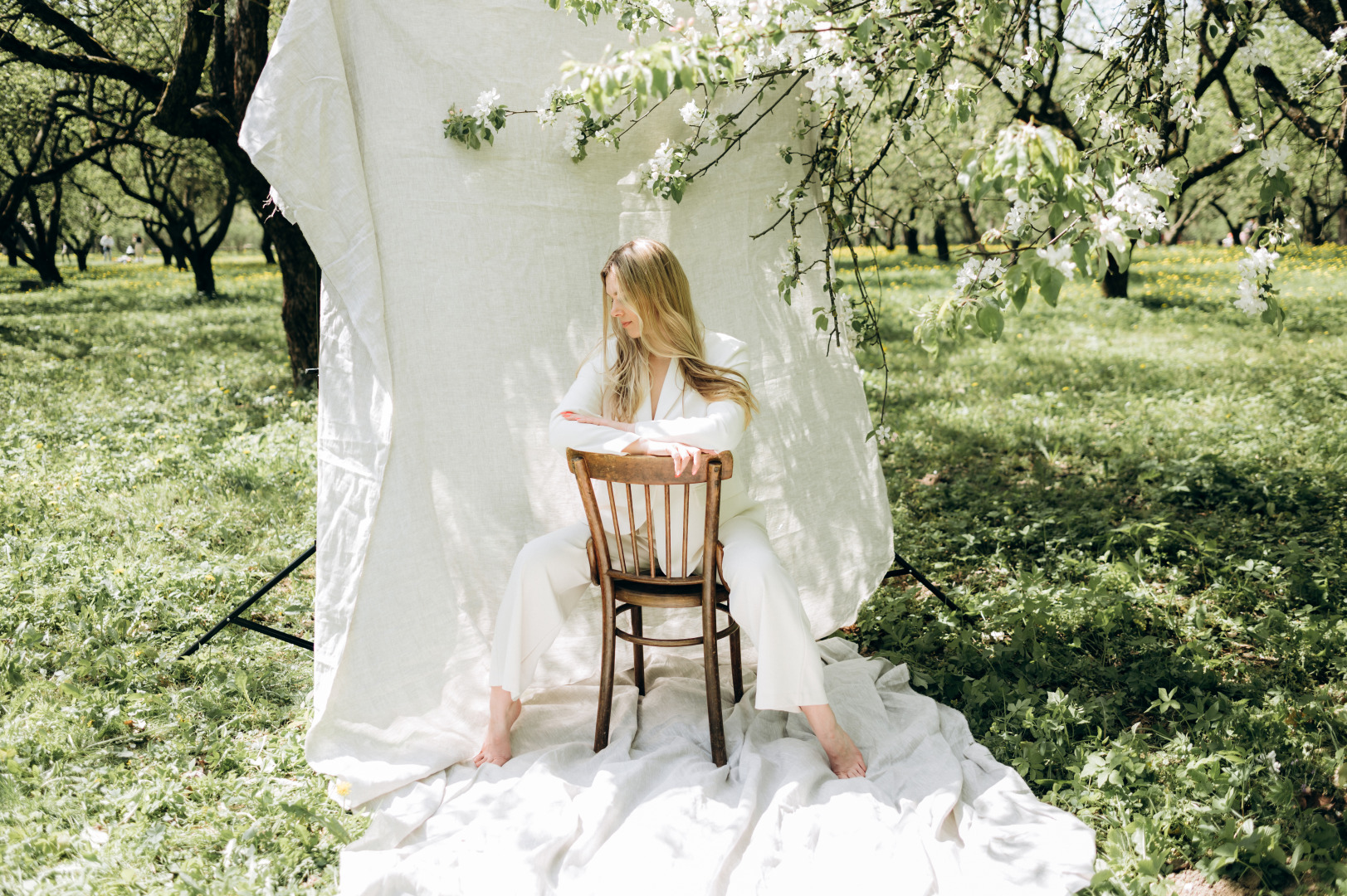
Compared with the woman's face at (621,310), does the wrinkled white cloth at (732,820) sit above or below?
below

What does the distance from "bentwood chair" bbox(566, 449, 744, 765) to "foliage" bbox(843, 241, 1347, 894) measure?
3.04ft

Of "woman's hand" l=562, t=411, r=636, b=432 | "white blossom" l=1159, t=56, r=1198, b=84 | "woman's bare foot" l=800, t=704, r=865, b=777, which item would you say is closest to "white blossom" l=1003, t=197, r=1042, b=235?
"white blossom" l=1159, t=56, r=1198, b=84

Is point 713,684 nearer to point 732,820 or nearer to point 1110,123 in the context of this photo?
point 732,820

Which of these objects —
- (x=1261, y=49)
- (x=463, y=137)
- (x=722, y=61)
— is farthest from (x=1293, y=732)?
(x=463, y=137)

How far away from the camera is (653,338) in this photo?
3.10m

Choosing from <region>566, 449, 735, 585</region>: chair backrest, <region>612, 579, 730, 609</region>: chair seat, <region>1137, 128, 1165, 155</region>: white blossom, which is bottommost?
<region>612, 579, 730, 609</region>: chair seat

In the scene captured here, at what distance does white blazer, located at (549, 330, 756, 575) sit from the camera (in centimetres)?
287

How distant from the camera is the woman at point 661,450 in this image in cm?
277

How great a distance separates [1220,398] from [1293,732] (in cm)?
425

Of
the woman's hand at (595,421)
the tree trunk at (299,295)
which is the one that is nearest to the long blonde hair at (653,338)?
the woman's hand at (595,421)

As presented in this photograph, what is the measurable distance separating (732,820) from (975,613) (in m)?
1.71

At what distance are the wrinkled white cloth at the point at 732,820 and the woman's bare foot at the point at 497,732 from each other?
1.6 inches

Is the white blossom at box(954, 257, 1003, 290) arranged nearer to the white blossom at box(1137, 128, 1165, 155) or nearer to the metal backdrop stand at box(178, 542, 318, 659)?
the white blossom at box(1137, 128, 1165, 155)

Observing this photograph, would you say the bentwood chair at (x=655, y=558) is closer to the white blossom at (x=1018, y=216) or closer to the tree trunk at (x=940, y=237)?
the white blossom at (x=1018, y=216)
